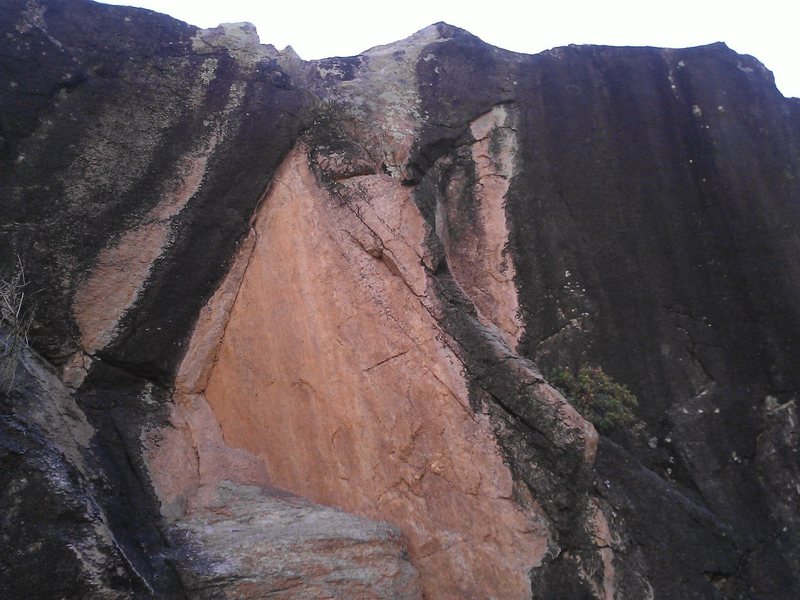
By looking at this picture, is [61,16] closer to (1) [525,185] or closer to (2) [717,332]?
(1) [525,185]

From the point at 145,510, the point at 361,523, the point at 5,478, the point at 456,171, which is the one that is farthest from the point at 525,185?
the point at 5,478

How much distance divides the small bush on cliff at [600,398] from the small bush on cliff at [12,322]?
431cm

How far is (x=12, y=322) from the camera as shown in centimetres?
589

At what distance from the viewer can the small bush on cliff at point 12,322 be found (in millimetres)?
5281

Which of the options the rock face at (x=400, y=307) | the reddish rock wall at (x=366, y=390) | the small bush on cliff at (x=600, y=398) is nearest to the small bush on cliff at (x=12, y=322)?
the rock face at (x=400, y=307)

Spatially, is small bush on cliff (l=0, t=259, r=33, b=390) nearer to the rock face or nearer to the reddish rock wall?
the rock face

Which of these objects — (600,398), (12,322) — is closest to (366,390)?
(600,398)

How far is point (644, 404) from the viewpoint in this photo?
6.74 meters

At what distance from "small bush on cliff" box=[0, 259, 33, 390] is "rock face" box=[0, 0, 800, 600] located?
87 millimetres

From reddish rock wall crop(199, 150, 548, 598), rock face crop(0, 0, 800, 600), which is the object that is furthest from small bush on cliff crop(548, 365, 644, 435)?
reddish rock wall crop(199, 150, 548, 598)

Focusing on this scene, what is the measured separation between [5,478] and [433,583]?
10.1 feet

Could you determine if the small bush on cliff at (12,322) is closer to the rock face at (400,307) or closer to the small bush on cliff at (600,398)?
the rock face at (400,307)

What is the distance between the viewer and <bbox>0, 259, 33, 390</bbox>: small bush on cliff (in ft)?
17.3

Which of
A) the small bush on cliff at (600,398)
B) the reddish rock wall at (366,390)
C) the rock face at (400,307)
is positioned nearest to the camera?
the rock face at (400,307)
